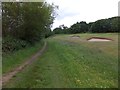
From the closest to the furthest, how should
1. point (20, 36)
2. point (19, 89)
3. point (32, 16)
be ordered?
point (19, 89) → point (32, 16) → point (20, 36)

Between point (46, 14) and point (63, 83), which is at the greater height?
point (46, 14)

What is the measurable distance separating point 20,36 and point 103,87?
3179 cm

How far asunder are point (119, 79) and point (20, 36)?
2898cm

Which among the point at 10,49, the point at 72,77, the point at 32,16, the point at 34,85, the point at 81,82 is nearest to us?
the point at 34,85

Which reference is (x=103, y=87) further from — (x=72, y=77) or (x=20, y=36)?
(x=20, y=36)

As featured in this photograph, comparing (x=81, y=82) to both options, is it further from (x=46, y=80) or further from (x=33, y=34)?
(x=33, y=34)

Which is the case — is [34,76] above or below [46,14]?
below

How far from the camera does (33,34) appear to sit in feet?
150

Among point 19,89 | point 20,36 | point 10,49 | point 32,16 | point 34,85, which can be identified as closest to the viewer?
point 19,89

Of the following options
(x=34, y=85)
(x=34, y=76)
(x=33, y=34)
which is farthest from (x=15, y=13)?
(x=34, y=85)

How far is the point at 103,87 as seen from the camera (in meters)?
13.3

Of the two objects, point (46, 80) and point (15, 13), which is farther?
point (15, 13)

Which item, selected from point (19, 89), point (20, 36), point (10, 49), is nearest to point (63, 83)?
point (19, 89)

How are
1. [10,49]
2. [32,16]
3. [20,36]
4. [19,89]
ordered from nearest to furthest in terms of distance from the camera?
[19,89]
[10,49]
[32,16]
[20,36]
